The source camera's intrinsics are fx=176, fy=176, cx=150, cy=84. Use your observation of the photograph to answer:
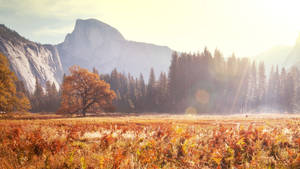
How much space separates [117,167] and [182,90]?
57815 millimetres

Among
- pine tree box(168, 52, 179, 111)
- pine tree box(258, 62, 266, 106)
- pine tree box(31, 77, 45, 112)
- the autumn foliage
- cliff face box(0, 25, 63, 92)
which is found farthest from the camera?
cliff face box(0, 25, 63, 92)

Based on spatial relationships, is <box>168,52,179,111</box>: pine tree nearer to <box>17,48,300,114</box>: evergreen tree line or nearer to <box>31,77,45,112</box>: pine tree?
<box>17,48,300,114</box>: evergreen tree line

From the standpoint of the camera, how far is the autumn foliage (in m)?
31.6

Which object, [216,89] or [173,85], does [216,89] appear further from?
[173,85]

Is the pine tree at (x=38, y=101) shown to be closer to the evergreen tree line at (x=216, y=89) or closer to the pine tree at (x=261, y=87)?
the evergreen tree line at (x=216, y=89)

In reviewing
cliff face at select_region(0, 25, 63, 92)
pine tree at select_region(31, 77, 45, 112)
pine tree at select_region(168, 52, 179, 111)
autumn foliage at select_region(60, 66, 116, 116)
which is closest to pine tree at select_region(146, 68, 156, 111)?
pine tree at select_region(168, 52, 179, 111)

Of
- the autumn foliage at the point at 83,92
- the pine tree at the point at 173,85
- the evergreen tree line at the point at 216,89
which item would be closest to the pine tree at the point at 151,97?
the evergreen tree line at the point at 216,89

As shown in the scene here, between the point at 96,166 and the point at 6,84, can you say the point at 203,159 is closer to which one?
the point at 96,166

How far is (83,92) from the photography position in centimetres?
3359

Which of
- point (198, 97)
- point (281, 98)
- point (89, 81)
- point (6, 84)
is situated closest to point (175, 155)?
point (6, 84)

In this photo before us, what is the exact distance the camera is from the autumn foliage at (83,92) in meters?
31.6

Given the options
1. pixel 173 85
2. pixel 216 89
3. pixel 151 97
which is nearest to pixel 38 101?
pixel 151 97

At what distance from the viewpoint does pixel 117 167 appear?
3916mm

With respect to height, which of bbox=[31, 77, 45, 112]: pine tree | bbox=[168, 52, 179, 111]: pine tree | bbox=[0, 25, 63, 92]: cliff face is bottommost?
bbox=[31, 77, 45, 112]: pine tree
